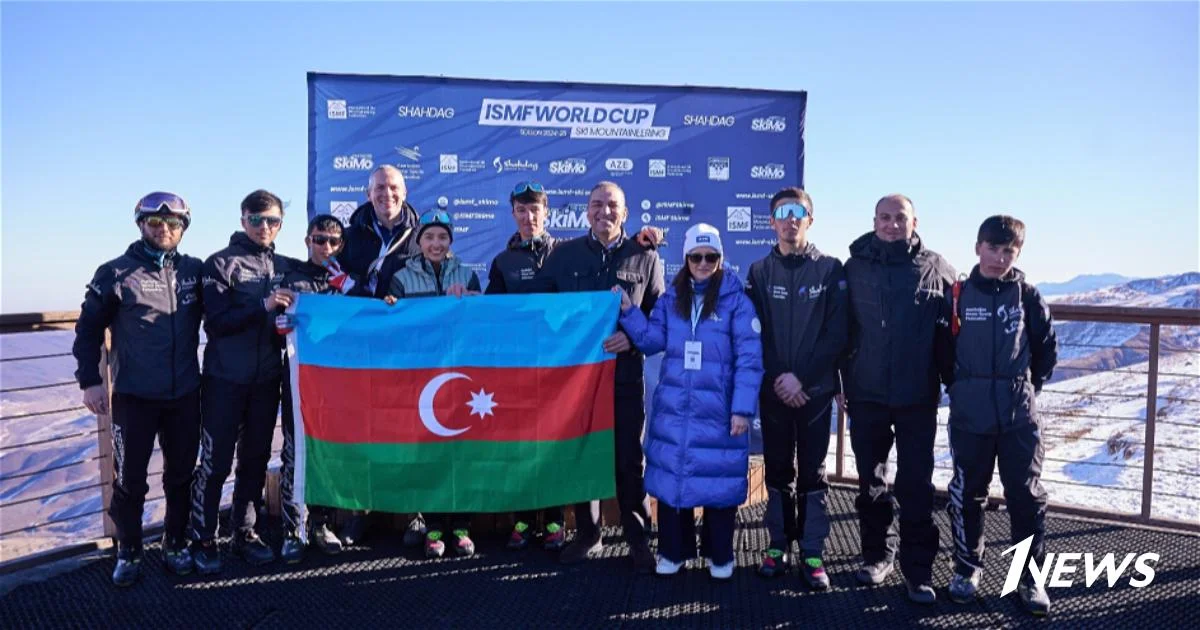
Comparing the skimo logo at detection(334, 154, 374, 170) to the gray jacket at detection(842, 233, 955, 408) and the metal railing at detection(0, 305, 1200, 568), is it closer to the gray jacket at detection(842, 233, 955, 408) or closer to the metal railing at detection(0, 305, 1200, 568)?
the metal railing at detection(0, 305, 1200, 568)

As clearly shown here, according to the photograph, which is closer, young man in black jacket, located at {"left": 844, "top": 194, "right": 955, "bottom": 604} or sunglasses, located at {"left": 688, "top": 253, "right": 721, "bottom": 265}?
young man in black jacket, located at {"left": 844, "top": 194, "right": 955, "bottom": 604}

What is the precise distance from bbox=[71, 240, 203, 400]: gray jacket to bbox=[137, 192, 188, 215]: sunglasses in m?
0.20

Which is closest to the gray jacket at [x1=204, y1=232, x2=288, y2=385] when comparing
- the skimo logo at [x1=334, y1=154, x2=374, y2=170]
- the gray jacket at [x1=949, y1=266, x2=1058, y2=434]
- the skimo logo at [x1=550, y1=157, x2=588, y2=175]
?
the skimo logo at [x1=334, y1=154, x2=374, y2=170]

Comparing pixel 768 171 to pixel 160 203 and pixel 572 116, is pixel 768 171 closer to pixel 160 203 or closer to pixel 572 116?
pixel 572 116

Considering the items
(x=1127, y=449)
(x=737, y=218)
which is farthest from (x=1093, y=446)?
(x=737, y=218)

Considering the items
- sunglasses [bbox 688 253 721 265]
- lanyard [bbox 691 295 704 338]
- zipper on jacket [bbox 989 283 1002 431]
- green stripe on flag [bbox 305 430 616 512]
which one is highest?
sunglasses [bbox 688 253 721 265]

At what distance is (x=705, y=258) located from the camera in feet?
12.7

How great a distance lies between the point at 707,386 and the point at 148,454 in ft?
9.92

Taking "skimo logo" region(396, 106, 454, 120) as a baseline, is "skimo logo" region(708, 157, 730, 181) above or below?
below

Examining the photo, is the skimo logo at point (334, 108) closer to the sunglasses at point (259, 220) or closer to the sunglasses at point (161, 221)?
the sunglasses at point (259, 220)

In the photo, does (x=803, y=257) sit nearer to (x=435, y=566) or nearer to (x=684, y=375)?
(x=684, y=375)

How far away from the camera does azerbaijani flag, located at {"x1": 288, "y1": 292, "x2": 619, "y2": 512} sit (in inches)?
170

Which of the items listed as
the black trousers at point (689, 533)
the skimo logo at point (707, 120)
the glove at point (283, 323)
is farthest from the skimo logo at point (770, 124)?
the glove at point (283, 323)

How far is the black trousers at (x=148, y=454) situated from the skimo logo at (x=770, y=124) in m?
4.67
